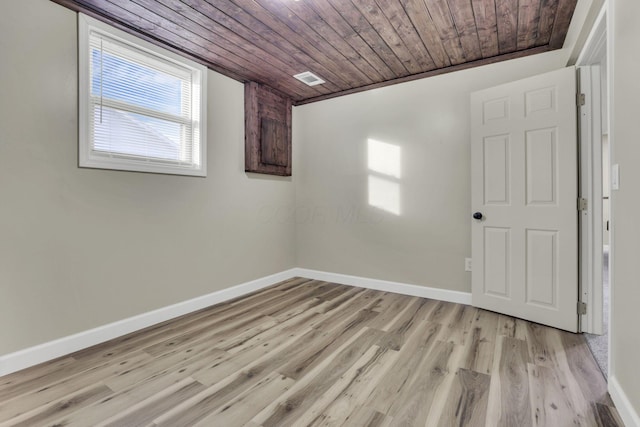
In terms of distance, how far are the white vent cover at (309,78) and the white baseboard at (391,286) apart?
2368mm

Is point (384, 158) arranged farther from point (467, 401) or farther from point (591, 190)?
point (467, 401)

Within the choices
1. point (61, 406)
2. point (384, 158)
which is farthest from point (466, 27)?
point (61, 406)

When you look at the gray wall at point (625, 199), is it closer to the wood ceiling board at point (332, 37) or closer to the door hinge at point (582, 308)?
the door hinge at point (582, 308)

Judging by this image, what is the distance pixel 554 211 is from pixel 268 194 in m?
2.91

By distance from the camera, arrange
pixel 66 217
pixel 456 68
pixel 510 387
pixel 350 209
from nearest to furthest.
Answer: pixel 510 387, pixel 66 217, pixel 456 68, pixel 350 209

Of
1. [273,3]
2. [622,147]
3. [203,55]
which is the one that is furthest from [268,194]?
[622,147]

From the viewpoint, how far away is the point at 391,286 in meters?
3.57

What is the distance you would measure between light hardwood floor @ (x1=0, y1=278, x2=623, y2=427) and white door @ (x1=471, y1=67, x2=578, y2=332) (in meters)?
0.26

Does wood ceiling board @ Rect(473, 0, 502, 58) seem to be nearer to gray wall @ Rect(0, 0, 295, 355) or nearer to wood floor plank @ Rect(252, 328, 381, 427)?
gray wall @ Rect(0, 0, 295, 355)

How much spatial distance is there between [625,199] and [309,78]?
2.92 meters

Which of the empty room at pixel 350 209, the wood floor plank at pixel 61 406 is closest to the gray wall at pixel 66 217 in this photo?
the empty room at pixel 350 209

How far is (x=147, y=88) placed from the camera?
2.64 meters

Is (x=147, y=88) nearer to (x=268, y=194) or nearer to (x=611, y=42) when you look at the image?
(x=268, y=194)

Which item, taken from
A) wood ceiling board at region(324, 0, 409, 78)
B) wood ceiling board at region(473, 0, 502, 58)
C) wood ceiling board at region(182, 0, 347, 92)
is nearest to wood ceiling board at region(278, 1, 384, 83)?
wood ceiling board at region(324, 0, 409, 78)
